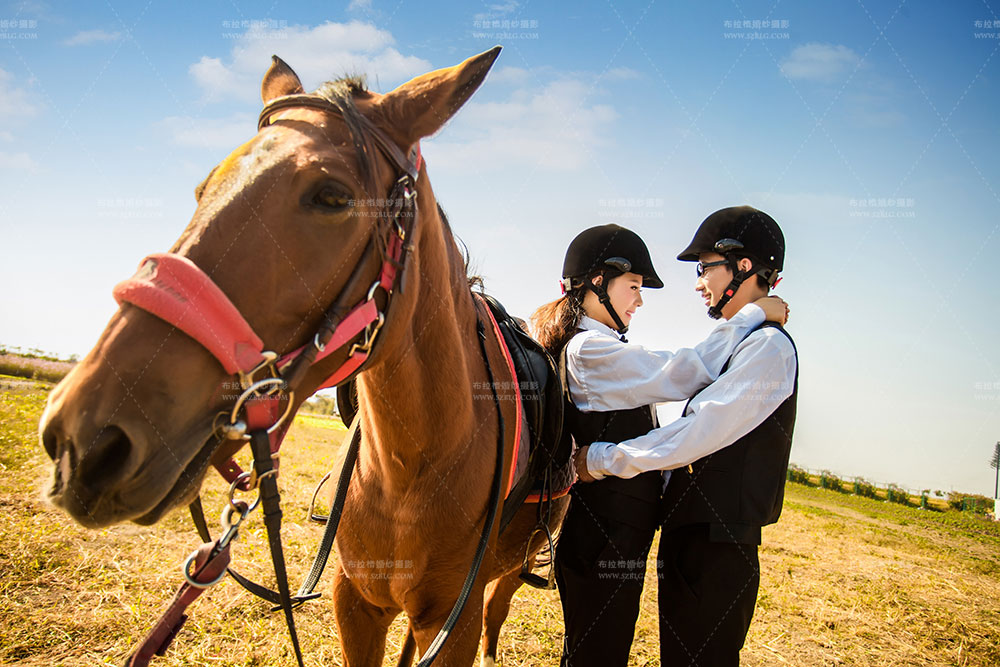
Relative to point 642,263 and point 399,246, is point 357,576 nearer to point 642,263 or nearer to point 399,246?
point 399,246

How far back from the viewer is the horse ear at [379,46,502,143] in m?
1.82

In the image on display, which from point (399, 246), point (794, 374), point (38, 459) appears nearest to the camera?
point (399, 246)

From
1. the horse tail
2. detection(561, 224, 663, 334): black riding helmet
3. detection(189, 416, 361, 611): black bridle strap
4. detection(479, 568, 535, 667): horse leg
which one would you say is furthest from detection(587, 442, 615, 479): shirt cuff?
detection(479, 568, 535, 667): horse leg

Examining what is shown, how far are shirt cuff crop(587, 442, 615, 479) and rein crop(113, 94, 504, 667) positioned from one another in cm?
145

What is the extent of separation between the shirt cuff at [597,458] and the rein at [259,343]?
1449 mm

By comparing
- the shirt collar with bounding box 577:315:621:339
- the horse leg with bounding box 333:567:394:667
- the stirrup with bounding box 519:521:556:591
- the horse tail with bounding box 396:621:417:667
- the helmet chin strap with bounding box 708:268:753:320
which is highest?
the helmet chin strap with bounding box 708:268:753:320

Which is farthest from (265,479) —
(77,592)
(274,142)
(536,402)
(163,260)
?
(77,592)

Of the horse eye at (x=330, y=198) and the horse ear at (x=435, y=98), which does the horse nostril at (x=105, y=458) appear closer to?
the horse eye at (x=330, y=198)

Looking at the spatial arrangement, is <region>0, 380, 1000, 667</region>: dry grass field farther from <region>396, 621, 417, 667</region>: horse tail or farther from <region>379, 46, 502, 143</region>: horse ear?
<region>379, 46, 502, 143</region>: horse ear

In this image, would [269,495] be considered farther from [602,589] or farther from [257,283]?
[602,589]

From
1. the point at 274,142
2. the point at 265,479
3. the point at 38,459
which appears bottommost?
the point at 38,459

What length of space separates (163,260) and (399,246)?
690mm

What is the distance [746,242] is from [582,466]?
152 cm

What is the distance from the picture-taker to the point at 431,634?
2.34 metres
